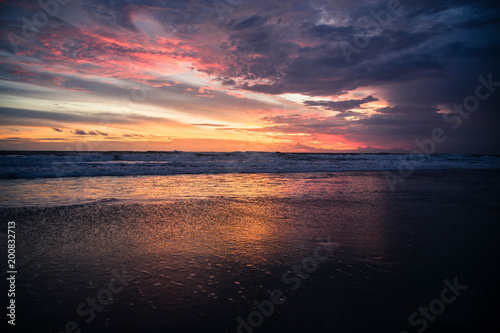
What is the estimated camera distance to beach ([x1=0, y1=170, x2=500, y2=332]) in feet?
9.45

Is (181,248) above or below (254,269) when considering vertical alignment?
below

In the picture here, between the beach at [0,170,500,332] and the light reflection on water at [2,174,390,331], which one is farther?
the light reflection on water at [2,174,390,331]

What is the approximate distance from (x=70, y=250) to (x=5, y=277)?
1.02 meters

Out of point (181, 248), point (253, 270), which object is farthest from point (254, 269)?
point (181, 248)

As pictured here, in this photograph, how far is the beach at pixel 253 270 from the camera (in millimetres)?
2879

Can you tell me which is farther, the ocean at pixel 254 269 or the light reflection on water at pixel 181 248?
the light reflection on water at pixel 181 248

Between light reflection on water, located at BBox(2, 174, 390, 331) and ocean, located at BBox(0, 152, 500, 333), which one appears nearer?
ocean, located at BBox(0, 152, 500, 333)

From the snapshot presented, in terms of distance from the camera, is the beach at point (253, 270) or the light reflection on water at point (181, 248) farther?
the light reflection on water at point (181, 248)

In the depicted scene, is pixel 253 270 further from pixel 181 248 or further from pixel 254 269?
pixel 181 248

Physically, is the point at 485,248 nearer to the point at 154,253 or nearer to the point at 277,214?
the point at 277,214

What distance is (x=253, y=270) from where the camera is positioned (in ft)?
12.9

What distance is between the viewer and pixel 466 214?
7664mm

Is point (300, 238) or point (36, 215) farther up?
point (300, 238)

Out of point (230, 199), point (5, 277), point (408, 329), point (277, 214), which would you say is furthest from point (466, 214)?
point (5, 277)
